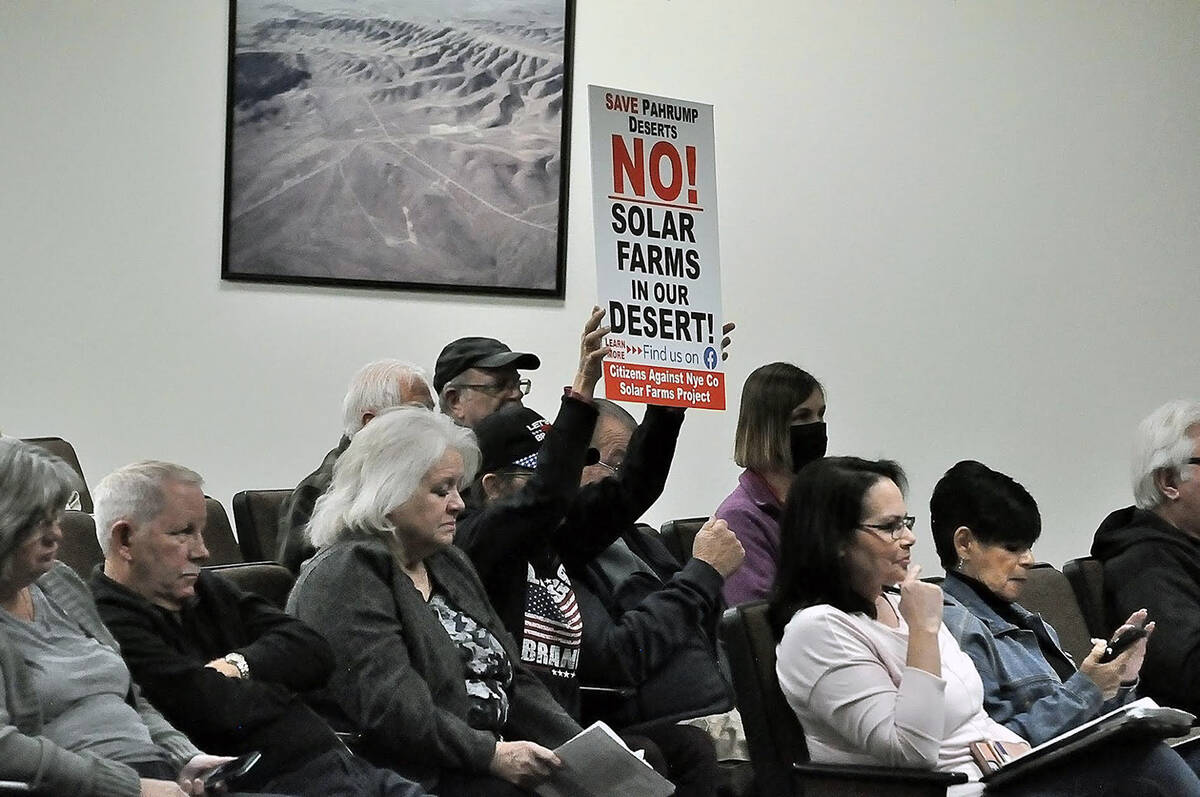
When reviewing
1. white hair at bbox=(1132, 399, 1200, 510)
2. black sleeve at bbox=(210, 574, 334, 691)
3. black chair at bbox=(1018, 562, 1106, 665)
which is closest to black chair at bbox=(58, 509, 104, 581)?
black sleeve at bbox=(210, 574, 334, 691)

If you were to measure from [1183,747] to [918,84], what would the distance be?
3.29 meters

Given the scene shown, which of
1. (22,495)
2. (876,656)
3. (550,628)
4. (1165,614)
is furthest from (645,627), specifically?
(22,495)

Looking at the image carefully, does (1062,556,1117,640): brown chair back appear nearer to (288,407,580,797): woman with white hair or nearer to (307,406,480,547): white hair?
(288,407,580,797): woman with white hair

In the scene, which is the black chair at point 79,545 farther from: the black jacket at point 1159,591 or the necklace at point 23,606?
the black jacket at point 1159,591

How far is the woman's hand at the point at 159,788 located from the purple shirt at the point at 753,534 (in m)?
1.81

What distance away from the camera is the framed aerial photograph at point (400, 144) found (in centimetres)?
516

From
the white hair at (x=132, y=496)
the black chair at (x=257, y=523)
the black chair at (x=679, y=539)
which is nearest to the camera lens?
the white hair at (x=132, y=496)

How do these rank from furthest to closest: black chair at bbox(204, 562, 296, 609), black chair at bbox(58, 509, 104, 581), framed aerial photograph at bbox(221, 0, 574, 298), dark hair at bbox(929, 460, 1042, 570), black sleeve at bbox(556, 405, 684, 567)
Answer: framed aerial photograph at bbox(221, 0, 574, 298) → black sleeve at bbox(556, 405, 684, 567) → dark hair at bbox(929, 460, 1042, 570) → black chair at bbox(58, 509, 104, 581) → black chair at bbox(204, 562, 296, 609)

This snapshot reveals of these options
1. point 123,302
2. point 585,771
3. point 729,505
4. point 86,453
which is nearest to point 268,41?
point 123,302

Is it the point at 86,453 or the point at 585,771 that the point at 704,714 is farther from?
the point at 86,453

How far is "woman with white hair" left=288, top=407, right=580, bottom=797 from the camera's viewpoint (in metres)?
2.91

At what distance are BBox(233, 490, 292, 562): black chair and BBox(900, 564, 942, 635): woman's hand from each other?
6.78 ft

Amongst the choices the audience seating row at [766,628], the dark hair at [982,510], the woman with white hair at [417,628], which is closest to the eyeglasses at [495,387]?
the audience seating row at [766,628]

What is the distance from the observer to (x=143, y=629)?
2705 mm
